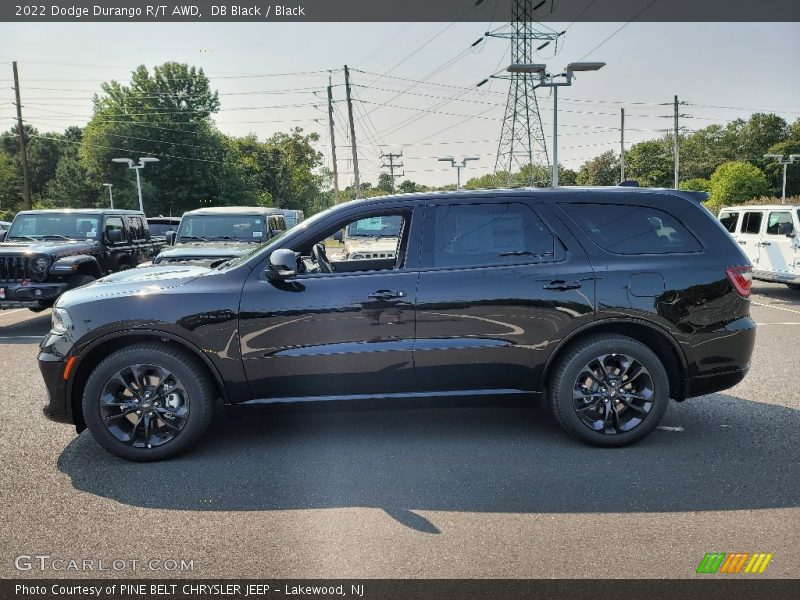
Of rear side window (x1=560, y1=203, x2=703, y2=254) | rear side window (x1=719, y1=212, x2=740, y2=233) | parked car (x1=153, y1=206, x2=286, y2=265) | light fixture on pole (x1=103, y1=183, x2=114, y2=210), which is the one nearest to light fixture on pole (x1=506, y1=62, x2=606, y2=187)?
rear side window (x1=719, y1=212, x2=740, y2=233)

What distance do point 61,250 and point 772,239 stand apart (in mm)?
13602

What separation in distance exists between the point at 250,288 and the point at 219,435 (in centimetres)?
131

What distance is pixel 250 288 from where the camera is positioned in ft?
14.5

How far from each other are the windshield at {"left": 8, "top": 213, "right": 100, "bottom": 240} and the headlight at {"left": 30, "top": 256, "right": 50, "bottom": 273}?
1460 millimetres

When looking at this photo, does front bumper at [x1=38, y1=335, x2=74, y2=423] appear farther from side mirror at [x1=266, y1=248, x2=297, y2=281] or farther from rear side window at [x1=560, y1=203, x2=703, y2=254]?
rear side window at [x1=560, y1=203, x2=703, y2=254]

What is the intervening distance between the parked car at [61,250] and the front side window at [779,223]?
13.0 metres

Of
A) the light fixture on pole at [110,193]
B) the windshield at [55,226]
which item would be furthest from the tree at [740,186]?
the windshield at [55,226]

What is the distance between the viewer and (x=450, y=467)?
426 centimetres

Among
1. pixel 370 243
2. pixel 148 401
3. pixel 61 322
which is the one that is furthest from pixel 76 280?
pixel 148 401

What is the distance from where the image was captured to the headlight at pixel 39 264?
381 inches

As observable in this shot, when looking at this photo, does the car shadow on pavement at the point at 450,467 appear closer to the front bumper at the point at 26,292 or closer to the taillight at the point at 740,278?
the taillight at the point at 740,278

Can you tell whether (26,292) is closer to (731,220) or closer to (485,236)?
(485,236)

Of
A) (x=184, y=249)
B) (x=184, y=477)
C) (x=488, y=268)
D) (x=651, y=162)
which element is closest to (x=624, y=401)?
(x=488, y=268)

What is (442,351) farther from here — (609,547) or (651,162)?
(651,162)
